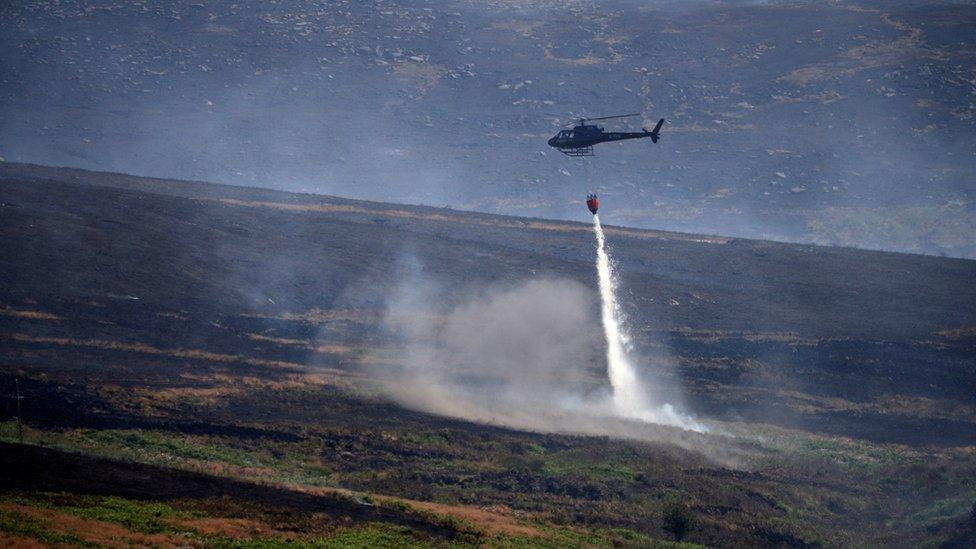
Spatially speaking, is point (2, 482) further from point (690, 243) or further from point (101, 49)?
point (101, 49)

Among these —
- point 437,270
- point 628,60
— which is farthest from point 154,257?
point 628,60

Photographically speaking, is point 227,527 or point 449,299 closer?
point 227,527

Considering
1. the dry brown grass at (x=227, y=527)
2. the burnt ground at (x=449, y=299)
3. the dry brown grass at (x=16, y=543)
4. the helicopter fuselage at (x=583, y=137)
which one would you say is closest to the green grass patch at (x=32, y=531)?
the dry brown grass at (x=16, y=543)

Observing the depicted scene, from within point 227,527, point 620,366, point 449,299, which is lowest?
point 227,527

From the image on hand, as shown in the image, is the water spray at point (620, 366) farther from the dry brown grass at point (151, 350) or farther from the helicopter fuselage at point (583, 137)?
the dry brown grass at point (151, 350)

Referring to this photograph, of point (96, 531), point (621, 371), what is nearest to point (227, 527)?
point (96, 531)

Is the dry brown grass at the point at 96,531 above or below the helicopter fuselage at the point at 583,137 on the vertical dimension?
below

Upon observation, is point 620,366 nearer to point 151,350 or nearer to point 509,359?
point 509,359
